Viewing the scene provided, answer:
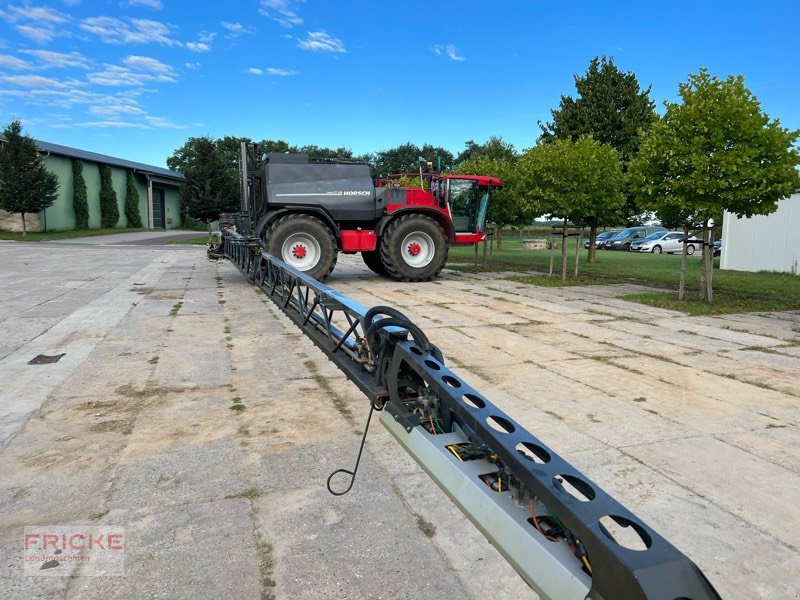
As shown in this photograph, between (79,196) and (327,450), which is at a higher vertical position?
(79,196)

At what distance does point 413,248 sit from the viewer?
1293cm

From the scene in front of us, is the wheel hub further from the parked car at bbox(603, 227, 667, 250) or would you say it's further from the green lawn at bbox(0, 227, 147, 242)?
the green lawn at bbox(0, 227, 147, 242)

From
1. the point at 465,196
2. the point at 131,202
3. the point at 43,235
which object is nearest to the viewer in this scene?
the point at 465,196

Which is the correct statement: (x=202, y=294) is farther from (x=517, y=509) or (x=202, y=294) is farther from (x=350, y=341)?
(x=517, y=509)

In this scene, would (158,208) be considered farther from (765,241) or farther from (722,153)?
(722,153)

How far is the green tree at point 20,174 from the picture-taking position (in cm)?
3080

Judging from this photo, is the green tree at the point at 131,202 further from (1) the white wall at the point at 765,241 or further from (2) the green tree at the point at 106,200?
(1) the white wall at the point at 765,241

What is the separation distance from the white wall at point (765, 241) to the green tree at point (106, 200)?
131 feet

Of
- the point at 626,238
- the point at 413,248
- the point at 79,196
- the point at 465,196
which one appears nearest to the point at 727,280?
the point at 465,196

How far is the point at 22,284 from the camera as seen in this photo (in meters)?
11.6

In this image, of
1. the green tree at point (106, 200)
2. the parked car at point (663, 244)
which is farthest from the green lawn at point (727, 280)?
the green tree at point (106, 200)

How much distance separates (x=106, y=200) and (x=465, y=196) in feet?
122

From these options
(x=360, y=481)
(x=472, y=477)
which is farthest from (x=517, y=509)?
(x=360, y=481)

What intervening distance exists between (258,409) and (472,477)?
3.07 meters
